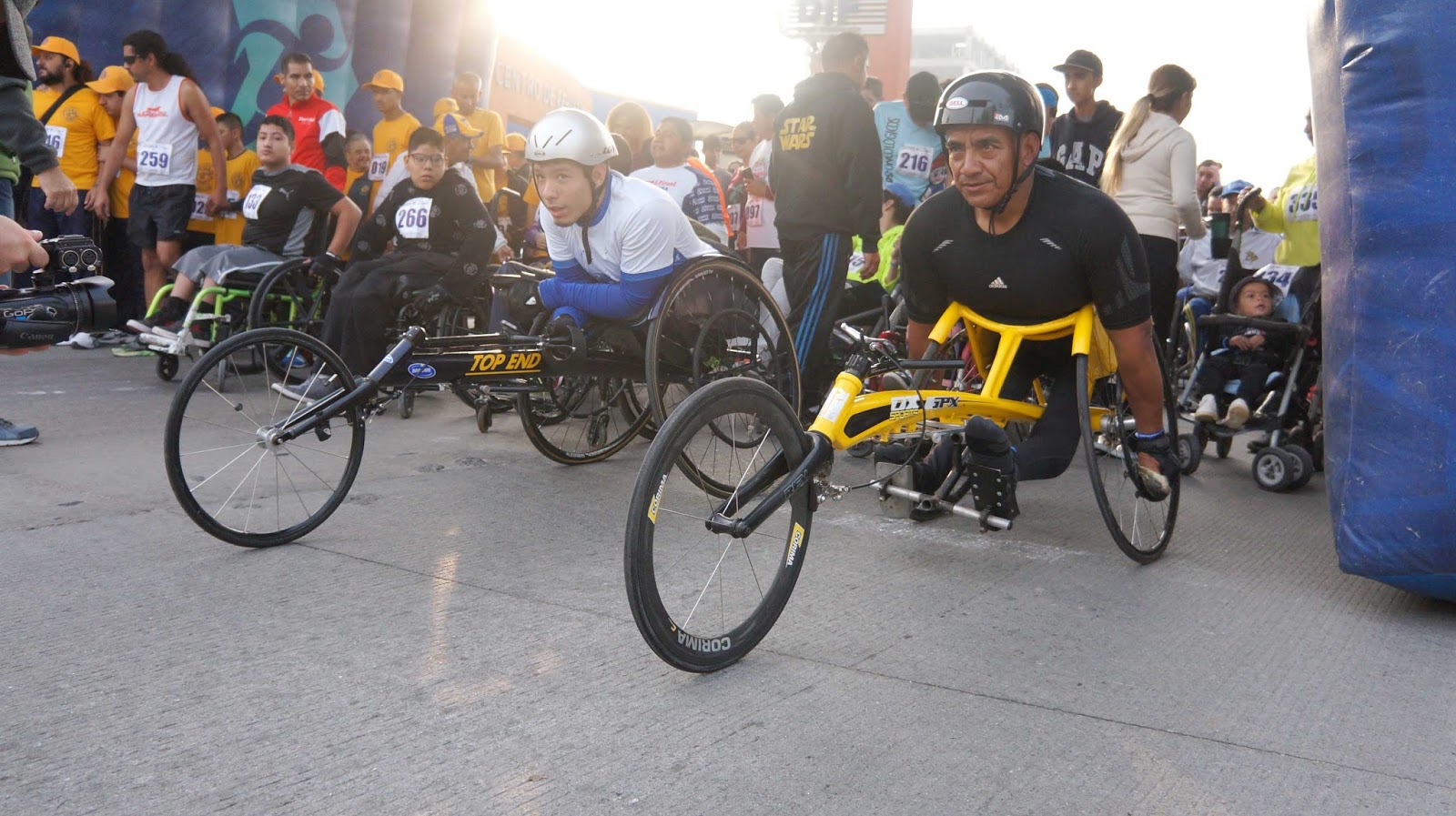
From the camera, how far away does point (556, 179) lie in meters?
4.76

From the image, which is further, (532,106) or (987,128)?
(532,106)

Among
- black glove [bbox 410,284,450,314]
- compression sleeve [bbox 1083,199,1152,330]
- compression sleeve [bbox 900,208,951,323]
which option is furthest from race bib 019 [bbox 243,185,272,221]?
compression sleeve [bbox 1083,199,1152,330]

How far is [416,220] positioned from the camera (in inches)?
270

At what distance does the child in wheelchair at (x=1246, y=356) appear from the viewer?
6344mm

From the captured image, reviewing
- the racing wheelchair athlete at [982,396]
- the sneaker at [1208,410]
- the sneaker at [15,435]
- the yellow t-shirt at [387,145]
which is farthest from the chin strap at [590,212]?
the yellow t-shirt at [387,145]

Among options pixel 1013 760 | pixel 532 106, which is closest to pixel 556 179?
pixel 1013 760

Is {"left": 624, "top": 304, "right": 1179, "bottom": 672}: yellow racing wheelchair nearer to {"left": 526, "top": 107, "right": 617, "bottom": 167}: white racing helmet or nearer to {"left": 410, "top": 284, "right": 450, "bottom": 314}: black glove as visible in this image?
{"left": 526, "top": 107, "right": 617, "bottom": 167}: white racing helmet

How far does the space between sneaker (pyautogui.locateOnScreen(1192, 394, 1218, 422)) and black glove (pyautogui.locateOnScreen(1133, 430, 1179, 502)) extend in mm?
2086

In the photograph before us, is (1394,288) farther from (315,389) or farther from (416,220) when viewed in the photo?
(416,220)

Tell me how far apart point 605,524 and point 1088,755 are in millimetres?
2248

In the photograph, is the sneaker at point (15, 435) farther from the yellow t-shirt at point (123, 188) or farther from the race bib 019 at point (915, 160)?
the race bib 019 at point (915, 160)

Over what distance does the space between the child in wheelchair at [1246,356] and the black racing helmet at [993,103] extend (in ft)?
9.89

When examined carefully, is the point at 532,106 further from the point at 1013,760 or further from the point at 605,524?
the point at 1013,760

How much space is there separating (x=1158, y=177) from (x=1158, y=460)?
2.43 m
